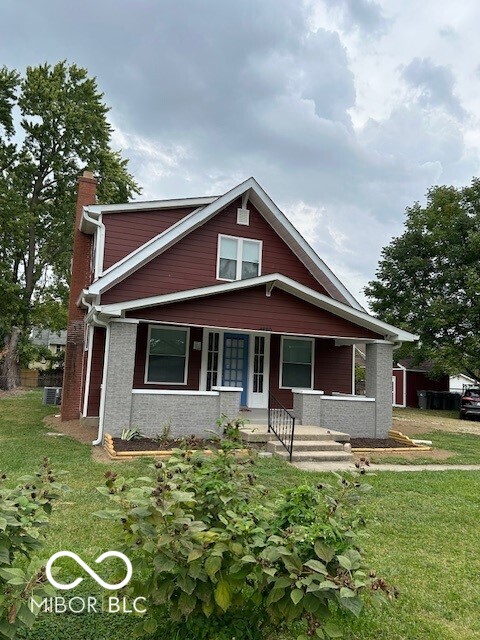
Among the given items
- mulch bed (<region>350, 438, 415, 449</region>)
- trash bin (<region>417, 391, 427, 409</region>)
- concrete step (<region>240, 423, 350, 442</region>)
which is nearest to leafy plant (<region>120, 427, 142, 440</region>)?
concrete step (<region>240, 423, 350, 442</region>)

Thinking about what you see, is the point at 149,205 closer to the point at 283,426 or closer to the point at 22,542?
the point at 283,426

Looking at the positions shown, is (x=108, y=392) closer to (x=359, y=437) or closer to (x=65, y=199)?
(x=359, y=437)

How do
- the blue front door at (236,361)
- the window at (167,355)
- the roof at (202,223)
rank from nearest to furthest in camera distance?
the roof at (202,223), the window at (167,355), the blue front door at (236,361)

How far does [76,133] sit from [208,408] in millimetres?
23855

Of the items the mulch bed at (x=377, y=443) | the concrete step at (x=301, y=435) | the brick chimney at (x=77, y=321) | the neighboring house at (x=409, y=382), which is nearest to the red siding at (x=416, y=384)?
the neighboring house at (x=409, y=382)

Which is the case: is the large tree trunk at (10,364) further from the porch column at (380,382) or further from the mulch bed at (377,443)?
the mulch bed at (377,443)

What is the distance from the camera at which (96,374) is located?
12.1 m

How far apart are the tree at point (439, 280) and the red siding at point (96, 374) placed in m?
18.0

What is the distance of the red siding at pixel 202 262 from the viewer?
11.8 metres

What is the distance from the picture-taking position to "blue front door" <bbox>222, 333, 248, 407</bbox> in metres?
12.6

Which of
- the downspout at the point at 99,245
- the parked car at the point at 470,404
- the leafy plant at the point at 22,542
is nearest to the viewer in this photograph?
the leafy plant at the point at 22,542

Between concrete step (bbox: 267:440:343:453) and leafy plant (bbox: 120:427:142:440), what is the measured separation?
271cm

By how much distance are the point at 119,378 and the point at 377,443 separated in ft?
20.0

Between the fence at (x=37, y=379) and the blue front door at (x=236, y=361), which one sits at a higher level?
the blue front door at (x=236, y=361)
